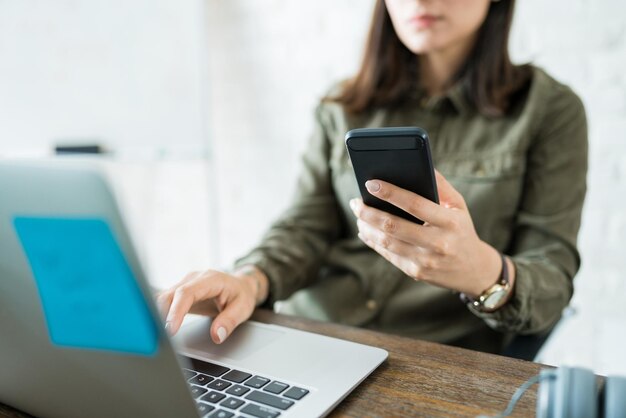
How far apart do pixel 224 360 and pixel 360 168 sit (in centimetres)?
22

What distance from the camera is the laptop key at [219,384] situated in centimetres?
45

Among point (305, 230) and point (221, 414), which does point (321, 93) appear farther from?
point (221, 414)

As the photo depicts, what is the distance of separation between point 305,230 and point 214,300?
1.06 ft

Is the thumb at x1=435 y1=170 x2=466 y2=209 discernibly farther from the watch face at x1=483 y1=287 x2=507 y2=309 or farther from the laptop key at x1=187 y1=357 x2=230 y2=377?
the laptop key at x1=187 y1=357 x2=230 y2=377

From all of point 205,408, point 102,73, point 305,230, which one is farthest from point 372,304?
point 102,73

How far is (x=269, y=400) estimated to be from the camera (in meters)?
0.43

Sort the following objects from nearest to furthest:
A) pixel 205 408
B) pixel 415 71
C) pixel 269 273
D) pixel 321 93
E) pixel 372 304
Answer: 1. pixel 205 408
2. pixel 269 273
3. pixel 372 304
4. pixel 415 71
5. pixel 321 93

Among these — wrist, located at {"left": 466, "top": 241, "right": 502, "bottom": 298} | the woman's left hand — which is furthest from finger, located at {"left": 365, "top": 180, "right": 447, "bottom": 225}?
wrist, located at {"left": 466, "top": 241, "right": 502, "bottom": 298}

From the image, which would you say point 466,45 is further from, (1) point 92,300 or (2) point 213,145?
(2) point 213,145

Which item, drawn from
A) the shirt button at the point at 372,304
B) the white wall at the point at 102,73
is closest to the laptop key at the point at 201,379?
the shirt button at the point at 372,304

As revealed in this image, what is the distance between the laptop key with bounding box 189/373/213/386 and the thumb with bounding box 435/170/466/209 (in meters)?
0.29

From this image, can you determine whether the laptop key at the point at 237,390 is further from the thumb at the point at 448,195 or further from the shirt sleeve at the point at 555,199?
the shirt sleeve at the point at 555,199

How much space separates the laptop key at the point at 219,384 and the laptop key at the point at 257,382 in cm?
2

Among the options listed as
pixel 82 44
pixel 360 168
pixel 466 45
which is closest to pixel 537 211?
pixel 466 45
